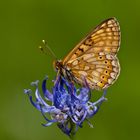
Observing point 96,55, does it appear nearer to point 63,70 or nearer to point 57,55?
point 63,70

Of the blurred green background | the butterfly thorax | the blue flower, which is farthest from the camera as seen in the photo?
the blurred green background

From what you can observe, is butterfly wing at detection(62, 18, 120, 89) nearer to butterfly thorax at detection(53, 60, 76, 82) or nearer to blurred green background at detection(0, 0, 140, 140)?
butterfly thorax at detection(53, 60, 76, 82)

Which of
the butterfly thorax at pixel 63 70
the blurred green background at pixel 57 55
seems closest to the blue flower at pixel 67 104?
the butterfly thorax at pixel 63 70

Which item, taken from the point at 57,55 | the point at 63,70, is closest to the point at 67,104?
the point at 63,70

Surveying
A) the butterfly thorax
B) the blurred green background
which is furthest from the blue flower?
the blurred green background
